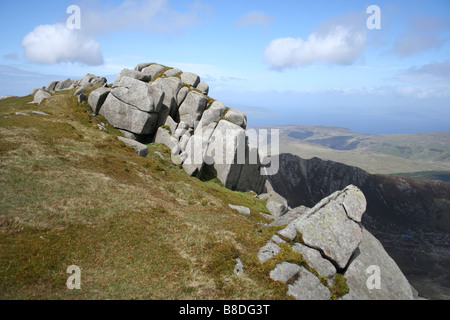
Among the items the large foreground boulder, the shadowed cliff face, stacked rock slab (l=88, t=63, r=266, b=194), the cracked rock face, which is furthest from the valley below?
the cracked rock face

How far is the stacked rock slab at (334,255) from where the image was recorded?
16.9 m

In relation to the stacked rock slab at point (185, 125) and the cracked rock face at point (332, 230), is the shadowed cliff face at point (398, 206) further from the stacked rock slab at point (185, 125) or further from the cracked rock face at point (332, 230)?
the cracked rock face at point (332, 230)

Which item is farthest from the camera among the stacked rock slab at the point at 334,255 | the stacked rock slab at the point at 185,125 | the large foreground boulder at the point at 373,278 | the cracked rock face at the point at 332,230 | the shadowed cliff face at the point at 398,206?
the shadowed cliff face at the point at 398,206

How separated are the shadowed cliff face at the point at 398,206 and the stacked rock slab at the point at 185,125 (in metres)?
90.9

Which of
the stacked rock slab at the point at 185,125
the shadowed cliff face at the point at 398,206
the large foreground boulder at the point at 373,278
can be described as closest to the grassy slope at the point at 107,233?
the large foreground boulder at the point at 373,278

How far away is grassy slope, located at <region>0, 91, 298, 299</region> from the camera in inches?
572

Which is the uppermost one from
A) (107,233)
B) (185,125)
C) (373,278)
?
(185,125)

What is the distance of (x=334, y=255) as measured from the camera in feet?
62.6

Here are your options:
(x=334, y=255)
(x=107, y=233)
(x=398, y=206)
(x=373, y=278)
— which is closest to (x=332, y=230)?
(x=334, y=255)

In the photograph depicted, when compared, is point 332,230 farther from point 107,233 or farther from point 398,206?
point 398,206

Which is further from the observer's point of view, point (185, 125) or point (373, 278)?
point (185, 125)

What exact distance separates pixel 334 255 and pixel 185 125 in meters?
41.3
